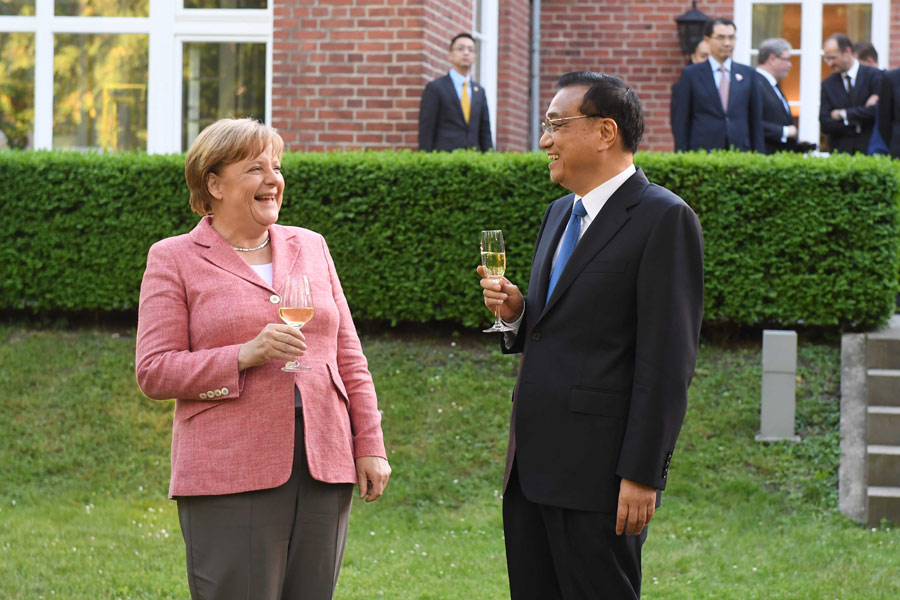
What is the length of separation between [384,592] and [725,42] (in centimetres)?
661

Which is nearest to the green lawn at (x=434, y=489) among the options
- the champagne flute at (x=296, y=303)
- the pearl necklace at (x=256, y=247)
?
the pearl necklace at (x=256, y=247)

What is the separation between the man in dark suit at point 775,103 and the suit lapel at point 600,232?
7589mm

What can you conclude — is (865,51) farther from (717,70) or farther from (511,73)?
(511,73)

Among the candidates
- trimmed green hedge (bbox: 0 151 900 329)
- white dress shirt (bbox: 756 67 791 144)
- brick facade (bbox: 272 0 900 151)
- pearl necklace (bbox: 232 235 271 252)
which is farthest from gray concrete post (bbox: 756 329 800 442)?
pearl necklace (bbox: 232 235 271 252)

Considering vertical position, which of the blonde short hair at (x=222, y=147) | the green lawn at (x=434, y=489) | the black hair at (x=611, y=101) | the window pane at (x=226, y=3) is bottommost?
the green lawn at (x=434, y=489)

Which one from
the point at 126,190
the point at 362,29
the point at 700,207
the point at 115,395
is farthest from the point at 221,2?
the point at 700,207

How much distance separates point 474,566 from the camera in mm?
5879

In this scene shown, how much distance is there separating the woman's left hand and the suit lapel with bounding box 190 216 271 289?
0.64 metres

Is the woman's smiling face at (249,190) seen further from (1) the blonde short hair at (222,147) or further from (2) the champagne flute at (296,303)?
(2) the champagne flute at (296,303)

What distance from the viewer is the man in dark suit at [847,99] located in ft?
35.9

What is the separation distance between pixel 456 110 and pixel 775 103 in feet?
10.7

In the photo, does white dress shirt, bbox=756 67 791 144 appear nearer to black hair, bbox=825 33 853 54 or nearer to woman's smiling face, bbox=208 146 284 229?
black hair, bbox=825 33 853 54

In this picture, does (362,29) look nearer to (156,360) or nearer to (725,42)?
(725,42)

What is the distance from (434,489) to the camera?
6.96 meters
